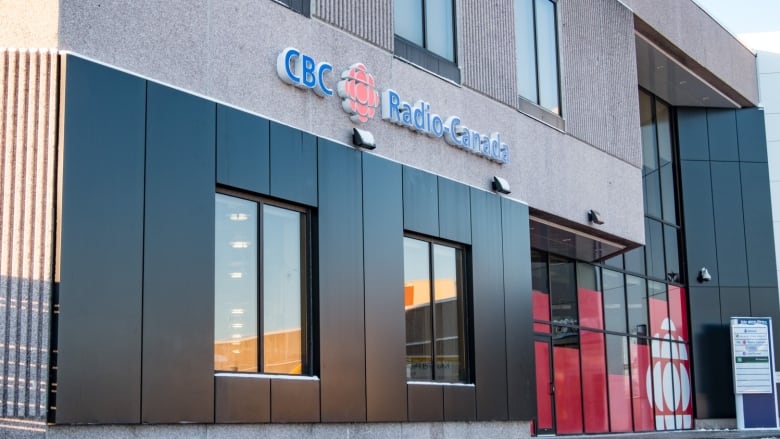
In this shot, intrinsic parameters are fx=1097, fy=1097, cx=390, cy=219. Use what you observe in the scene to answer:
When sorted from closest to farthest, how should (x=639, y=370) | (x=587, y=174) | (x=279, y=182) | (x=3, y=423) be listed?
(x=3, y=423), (x=279, y=182), (x=587, y=174), (x=639, y=370)

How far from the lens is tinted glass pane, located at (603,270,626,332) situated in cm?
2467

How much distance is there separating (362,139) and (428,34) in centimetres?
275

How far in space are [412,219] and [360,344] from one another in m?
2.05

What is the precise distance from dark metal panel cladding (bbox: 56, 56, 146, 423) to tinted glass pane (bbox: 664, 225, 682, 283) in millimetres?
21411

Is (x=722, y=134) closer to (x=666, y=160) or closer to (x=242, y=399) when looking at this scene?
(x=666, y=160)

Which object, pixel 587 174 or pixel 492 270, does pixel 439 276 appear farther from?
pixel 587 174

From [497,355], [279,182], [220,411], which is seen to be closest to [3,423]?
[220,411]

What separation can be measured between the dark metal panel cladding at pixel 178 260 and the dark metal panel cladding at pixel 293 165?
100 cm

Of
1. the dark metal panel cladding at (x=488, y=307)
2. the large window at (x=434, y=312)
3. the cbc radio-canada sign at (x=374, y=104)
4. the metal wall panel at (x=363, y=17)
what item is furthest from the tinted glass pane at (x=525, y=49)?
the metal wall panel at (x=363, y=17)

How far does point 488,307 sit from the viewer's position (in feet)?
50.2

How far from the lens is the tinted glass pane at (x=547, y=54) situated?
701 inches

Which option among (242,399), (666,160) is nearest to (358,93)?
(242,399)

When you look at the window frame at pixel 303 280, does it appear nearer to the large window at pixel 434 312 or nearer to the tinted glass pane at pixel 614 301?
the large window at pixel 434 312

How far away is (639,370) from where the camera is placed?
2602 centimetres
